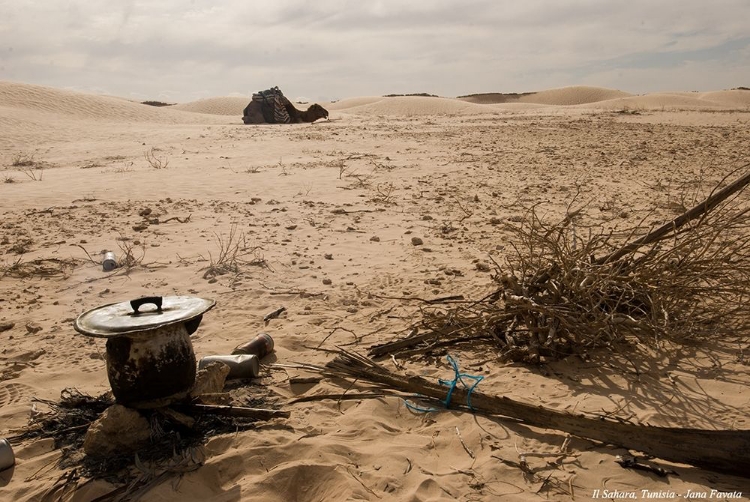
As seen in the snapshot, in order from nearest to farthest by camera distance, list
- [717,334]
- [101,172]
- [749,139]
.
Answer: [717,334] → [101,172] → [749,139]

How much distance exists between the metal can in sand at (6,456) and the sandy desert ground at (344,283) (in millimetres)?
41

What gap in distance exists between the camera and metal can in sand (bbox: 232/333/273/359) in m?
3.38

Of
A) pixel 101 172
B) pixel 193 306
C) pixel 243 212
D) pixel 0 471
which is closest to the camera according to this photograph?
pixel 0 471

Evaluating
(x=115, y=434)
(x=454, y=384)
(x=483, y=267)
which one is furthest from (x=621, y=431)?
(x=483, y=267)

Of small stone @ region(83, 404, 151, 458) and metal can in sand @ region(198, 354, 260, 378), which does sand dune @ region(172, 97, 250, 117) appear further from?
small stone @ region(83, 404, 151, 458)

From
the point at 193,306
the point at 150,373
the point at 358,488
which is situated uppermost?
the point at 193,306

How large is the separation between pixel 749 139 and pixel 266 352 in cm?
1106

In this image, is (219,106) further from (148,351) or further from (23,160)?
(148,351)

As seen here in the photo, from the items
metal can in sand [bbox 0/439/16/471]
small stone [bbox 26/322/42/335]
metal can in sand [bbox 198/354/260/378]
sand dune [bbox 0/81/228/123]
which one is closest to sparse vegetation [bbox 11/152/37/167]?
small stone [bbox 26/322/42/335]

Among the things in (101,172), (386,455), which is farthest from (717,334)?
(101,172)

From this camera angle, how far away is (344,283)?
463 centimetres

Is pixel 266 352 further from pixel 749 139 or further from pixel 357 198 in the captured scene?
pixel 749 139

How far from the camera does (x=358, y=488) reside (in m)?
2.28

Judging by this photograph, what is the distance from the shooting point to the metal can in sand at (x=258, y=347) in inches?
133
